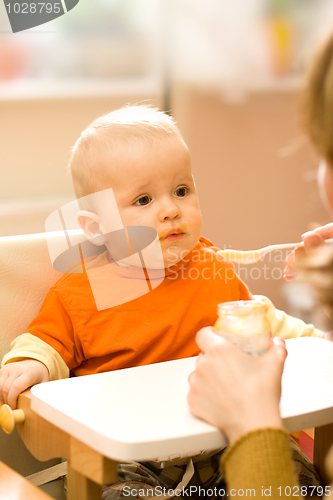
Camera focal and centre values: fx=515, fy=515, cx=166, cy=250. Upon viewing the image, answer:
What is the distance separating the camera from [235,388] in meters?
0.52

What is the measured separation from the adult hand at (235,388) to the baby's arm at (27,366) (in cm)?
29

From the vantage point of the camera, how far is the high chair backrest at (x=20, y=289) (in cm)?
92

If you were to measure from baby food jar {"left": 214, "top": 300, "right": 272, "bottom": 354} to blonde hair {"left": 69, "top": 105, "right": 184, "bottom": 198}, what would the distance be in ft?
1.53

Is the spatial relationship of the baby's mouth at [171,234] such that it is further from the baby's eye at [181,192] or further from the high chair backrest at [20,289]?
the high chair backrest at [20,289]

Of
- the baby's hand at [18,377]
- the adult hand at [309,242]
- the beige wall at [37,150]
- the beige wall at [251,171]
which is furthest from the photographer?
the beige wall at [251,171]

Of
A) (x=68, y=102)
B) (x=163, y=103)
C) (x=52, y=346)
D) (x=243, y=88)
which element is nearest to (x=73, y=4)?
(x=68, y=102)

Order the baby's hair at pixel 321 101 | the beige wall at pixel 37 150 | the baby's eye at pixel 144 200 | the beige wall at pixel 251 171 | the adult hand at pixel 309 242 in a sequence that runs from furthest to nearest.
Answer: the beige wall at pixel 251 171, the beige wall at pixel 37 150, the baby's eye at pixel 144 200, the adult hand at pixel 309 242, the baby's hair at pixel 321 101

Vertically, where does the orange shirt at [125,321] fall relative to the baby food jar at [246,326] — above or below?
below

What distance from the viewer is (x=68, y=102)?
1.71 m

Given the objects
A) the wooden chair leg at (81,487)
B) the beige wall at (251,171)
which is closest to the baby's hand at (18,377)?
the wooden chair leg at (81,487)

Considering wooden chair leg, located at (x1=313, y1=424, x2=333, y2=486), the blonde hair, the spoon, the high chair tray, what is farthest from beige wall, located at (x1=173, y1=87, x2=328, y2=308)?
the high chair tray

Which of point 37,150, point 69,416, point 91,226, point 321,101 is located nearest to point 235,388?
point 69,416

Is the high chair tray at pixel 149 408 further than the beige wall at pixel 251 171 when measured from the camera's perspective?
No

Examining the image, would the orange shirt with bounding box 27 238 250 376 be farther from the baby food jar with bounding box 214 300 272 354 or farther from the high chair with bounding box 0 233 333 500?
the baby food jar with bounding box 214 300 272 354
